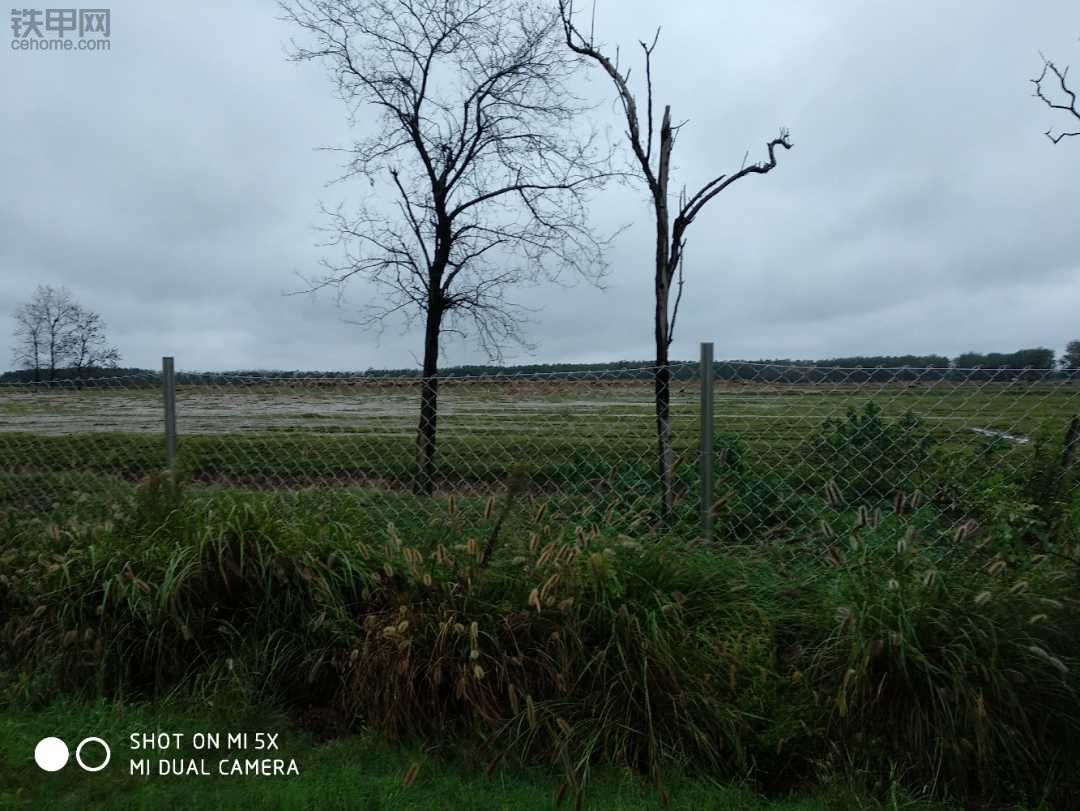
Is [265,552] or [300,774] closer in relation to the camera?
[300,774]

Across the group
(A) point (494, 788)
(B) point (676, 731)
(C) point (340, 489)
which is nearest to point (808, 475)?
(B) point (676, 731)

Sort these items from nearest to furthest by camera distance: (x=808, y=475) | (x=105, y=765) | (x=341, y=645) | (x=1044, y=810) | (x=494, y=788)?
(x=1044, y=810) < (x=494, y=788) < (x=105, y=765) < (x=341, y=645) < (x=808, y=475)

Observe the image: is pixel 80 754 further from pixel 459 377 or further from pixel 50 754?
pixel 459 377

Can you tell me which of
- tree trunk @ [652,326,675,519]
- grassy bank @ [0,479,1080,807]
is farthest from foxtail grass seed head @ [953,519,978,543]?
tree trunk @ [652,326,675,519]

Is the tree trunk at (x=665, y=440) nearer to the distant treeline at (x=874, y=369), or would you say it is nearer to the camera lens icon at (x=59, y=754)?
the distant treeline at (x=874, y=369)

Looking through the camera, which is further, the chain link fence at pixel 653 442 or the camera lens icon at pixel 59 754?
the chain link fence at pixel 653 442

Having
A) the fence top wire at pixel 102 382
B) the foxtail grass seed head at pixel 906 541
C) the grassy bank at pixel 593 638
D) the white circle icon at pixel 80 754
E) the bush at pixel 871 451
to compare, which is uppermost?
the fence top wire at pixel 102 382

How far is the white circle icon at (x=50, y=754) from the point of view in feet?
11.8

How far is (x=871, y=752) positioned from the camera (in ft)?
10.9

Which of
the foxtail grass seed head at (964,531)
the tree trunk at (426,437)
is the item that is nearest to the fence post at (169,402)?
the tree trunk at (426,437)

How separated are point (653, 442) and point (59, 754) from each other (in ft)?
11.5

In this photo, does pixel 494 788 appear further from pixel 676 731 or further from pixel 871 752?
pixel 871 752

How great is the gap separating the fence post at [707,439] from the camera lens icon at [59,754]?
10.3 feet

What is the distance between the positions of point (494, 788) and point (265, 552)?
1.90 meters
